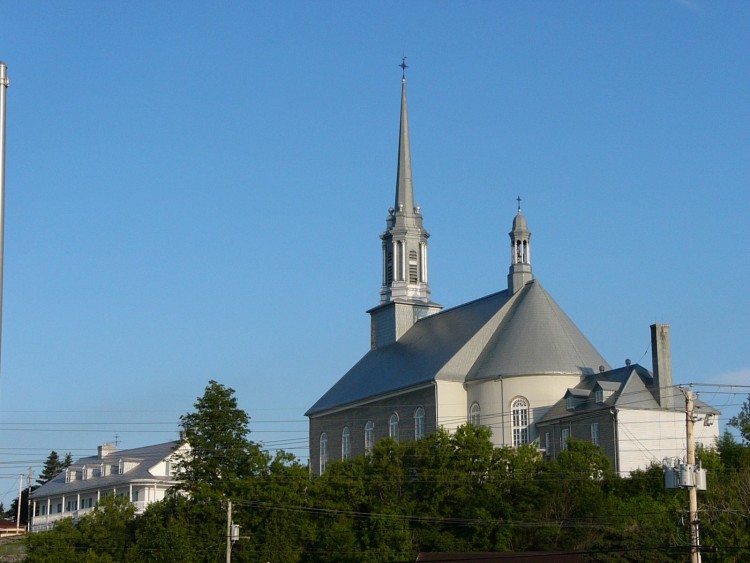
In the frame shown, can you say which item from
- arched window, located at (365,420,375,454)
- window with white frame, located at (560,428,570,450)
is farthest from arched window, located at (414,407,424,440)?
window with white frame, located at (560,428,570,450)

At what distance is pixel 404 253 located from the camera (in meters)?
98.0

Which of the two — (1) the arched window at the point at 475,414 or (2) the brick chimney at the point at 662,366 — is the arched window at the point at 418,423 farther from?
(2) the brick chimney at the point at 662,366

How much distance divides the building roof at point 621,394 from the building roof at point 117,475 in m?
34.4

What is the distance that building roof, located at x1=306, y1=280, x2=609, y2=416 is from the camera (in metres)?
80.4

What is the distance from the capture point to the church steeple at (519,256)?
287ft

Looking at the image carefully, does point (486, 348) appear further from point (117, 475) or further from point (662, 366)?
point (117, 475)

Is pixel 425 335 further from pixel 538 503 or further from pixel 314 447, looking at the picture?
pixel 538 503

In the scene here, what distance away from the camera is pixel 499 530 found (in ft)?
195

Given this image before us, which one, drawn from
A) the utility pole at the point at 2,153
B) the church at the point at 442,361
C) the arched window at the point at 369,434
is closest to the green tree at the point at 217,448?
the church at the point at 442,361

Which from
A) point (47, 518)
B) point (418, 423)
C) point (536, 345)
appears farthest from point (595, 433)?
point (47, 518)

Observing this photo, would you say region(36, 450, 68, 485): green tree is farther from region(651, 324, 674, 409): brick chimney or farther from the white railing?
region(651, 324, 674, 409): brick chimney

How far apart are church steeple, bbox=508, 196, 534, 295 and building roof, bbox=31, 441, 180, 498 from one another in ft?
97.5

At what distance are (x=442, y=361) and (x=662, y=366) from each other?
52.9 ft

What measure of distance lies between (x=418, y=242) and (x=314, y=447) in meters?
18.1
